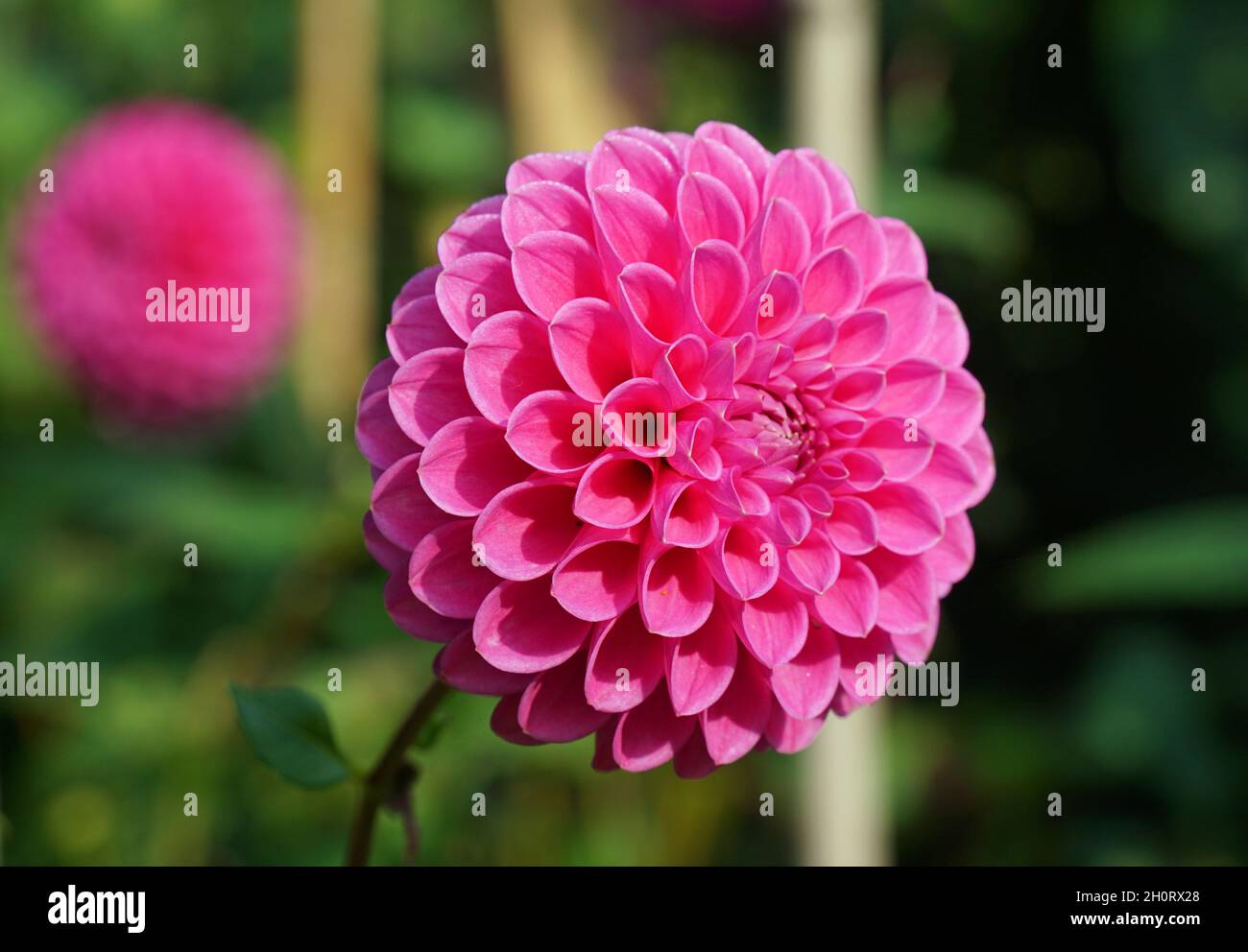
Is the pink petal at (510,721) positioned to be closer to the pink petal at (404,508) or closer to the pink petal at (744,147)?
the pink petal at (404,508)

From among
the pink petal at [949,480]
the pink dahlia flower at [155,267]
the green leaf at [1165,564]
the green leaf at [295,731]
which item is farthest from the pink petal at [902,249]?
the pink dahlia flower at [155,267]

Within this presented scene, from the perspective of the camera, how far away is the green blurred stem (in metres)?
0.82

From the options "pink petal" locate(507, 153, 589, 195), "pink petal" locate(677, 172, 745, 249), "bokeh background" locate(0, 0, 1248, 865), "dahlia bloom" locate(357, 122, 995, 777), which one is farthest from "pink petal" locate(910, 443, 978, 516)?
"bokeh background" locate(0, 0, 1248, 865)

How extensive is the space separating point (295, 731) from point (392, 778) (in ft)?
0.31

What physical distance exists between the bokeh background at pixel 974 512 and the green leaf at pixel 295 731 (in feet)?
2.65

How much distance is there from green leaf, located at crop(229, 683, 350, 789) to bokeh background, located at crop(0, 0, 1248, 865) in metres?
0.81

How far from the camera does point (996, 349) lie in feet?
6.75

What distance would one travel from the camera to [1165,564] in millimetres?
1748

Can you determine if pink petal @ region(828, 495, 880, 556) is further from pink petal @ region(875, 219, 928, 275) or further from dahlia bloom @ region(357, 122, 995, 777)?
pink petal @ region(875, 219, 928, 275)

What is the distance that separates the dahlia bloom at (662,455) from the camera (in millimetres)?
780

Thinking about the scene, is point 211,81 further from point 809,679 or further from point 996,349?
point 809,679
